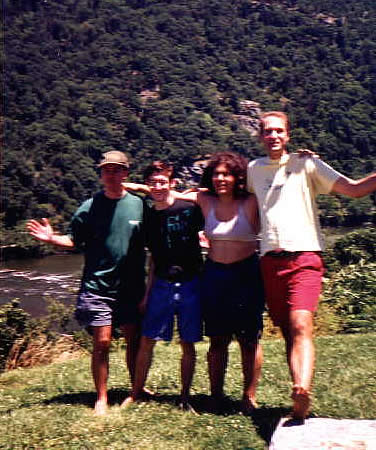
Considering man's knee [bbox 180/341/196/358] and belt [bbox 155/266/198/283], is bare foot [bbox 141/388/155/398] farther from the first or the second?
belt [bbox 155/266/198/283]

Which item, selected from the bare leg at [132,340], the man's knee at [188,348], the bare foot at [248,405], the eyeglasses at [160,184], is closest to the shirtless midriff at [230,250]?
the eyeglasses at [160,184]

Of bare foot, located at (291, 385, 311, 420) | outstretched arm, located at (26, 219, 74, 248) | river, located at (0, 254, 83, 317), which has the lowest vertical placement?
river, located at (0, 254, 83, 317)

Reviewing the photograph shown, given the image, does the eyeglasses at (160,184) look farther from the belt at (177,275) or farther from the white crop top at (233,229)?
the belt at (177,275)

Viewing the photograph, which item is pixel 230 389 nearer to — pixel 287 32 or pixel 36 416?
pixel 36 416

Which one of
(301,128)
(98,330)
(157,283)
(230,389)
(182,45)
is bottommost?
(230,389)

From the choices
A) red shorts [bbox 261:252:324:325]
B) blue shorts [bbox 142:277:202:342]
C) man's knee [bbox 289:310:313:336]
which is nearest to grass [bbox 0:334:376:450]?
blue shorts [bbox 142:277:202:342]

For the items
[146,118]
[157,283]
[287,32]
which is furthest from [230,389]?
[287,32]
